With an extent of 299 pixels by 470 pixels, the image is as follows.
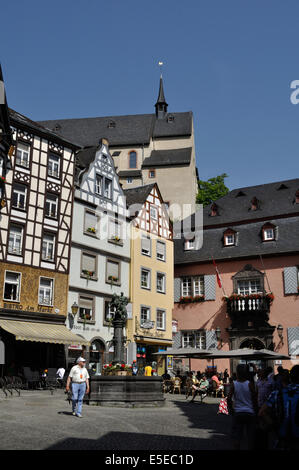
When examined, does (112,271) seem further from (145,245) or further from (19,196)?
(19,196)

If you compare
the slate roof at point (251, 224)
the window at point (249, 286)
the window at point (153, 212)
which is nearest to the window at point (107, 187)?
the window at point (153, 212)

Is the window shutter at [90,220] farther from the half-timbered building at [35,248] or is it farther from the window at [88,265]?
the window at [88,265]

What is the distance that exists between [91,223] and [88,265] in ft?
8.63

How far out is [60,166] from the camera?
32.1m

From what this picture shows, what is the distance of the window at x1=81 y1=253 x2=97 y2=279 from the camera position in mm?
31844

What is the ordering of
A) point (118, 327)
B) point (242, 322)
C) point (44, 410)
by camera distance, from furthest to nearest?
point (242, 322)
point (118, 327)
point (44, 410)

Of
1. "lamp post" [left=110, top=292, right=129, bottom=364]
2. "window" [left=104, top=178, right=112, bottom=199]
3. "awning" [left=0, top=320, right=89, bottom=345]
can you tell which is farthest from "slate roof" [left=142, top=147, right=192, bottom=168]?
"lamp post" [left=110, top=292, right=129, bottom=364]

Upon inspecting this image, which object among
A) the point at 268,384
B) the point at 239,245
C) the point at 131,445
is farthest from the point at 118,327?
the point at 239,245

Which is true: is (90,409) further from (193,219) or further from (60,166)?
(193,219)

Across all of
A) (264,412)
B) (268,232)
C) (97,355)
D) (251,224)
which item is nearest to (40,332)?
(97,355)

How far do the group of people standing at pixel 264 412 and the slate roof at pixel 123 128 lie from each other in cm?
6206

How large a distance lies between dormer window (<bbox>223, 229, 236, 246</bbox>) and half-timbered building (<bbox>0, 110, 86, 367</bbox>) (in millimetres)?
12913

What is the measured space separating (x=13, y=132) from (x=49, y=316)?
974 centimetres

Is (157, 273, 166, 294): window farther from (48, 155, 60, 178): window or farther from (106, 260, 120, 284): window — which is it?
(48, 155, 60, 178): window
